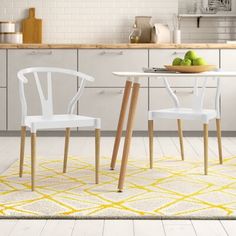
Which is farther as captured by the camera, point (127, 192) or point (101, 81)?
point (101, 81)

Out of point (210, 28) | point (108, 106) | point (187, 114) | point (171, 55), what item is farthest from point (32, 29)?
point (187, 114)

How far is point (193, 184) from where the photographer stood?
380cm

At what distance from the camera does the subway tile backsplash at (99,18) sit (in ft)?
22.0

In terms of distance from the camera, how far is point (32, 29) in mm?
6629

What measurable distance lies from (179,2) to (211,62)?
93 cm

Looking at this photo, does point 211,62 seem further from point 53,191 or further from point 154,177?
point 53,191

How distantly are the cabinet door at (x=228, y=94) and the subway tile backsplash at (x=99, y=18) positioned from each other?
0.65 metres

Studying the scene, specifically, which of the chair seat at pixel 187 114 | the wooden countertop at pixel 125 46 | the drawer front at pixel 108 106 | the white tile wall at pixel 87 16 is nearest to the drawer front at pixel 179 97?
the drawer front at pixel 108 106

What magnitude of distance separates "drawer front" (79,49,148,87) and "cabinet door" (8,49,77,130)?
115 millimetres

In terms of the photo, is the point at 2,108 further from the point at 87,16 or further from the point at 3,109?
the point at 87,16

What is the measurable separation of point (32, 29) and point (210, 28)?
6.05ft
